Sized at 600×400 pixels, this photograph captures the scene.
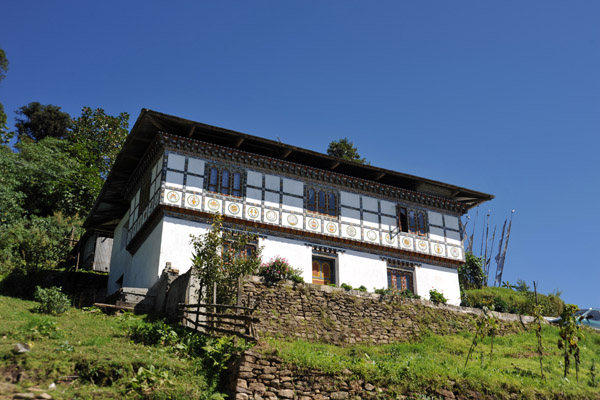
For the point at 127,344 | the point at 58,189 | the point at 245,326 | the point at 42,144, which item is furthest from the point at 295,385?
the point at 42,144

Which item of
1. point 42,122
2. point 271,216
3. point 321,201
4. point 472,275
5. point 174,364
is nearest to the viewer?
point 174,364

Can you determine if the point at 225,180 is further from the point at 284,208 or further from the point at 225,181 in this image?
the point at 284,208

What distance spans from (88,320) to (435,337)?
13.1 meters

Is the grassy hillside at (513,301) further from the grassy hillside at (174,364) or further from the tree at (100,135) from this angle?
the tree at (100,135)

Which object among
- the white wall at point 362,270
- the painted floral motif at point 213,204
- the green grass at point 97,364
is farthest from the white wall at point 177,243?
the white wall at point 362,270

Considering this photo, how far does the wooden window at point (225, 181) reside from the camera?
25.1m

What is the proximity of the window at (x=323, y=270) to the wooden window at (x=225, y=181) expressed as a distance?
14.7 ft

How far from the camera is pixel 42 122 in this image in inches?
2154

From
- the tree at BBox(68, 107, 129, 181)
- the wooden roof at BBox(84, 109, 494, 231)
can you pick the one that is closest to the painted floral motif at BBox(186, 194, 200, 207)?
the wooden roof at BBox(84, 109, 494, 231)

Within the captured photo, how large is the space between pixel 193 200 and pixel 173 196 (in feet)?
2.68

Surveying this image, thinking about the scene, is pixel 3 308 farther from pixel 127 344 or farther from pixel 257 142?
pixel 257 142

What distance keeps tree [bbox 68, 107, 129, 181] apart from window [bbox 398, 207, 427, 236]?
2458 cm

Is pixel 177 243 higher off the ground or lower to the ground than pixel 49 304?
higher

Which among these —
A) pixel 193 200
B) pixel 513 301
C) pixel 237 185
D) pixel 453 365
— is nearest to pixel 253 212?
pixel 237 185
